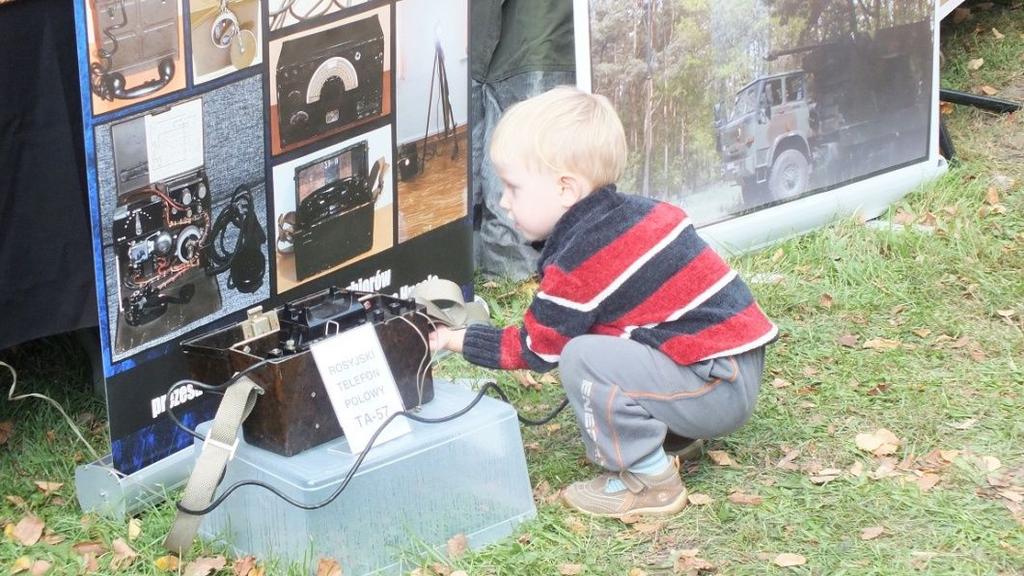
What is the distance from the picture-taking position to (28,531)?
3.06 metres

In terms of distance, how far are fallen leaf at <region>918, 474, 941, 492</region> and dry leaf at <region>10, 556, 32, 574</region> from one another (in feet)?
6.86

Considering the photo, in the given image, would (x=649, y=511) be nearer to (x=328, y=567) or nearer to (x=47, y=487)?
(x=328, y=567)

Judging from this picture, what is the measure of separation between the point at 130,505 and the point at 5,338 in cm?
49

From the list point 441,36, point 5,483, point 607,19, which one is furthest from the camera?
point 607,19

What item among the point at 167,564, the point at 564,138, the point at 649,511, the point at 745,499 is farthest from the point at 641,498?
the point at 167,564

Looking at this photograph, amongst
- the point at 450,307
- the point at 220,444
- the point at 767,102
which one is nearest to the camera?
the point at 220,444

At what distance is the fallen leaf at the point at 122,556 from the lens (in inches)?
113

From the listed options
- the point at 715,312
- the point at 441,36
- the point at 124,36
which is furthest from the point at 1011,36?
the point at 124,36

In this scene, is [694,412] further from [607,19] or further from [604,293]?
[607,19]

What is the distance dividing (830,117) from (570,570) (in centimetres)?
268

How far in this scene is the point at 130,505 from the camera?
308 centimetres

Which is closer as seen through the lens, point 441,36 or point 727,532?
point 727,532

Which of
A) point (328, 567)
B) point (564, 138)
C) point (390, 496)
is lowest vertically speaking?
point (328, 567)

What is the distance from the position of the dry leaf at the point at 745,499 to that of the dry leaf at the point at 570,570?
1.57 feet
